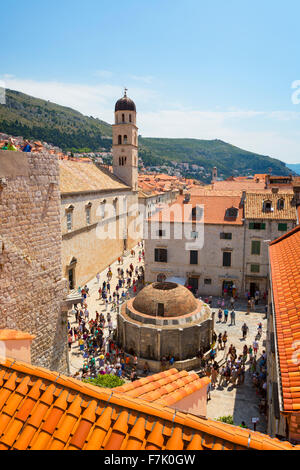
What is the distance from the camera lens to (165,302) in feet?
63.8

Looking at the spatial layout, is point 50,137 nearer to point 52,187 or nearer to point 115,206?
point 115,206

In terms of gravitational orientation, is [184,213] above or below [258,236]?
above

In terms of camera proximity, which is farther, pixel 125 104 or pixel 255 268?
pixel 125 104

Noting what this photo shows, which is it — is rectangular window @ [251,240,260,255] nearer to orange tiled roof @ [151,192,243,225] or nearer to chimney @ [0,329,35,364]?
orange tiled roof @ [151,192,243,225]

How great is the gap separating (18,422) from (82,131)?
660 ft

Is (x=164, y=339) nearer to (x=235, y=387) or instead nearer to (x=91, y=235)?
(x=235, y=387)

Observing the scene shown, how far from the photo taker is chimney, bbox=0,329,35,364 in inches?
272

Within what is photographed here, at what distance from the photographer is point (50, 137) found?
14888 centimetres

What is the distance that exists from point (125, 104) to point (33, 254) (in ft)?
131

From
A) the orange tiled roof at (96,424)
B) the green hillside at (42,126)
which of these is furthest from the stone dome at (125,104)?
the green hillside at (42,126)

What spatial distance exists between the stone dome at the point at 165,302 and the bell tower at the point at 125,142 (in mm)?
28941

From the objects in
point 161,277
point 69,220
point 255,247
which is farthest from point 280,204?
point 69,220

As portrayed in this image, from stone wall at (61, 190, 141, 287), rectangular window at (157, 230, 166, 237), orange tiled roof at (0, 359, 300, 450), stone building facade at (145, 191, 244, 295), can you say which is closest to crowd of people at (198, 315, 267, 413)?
stone building facade at (145, 191, 244, 295)
